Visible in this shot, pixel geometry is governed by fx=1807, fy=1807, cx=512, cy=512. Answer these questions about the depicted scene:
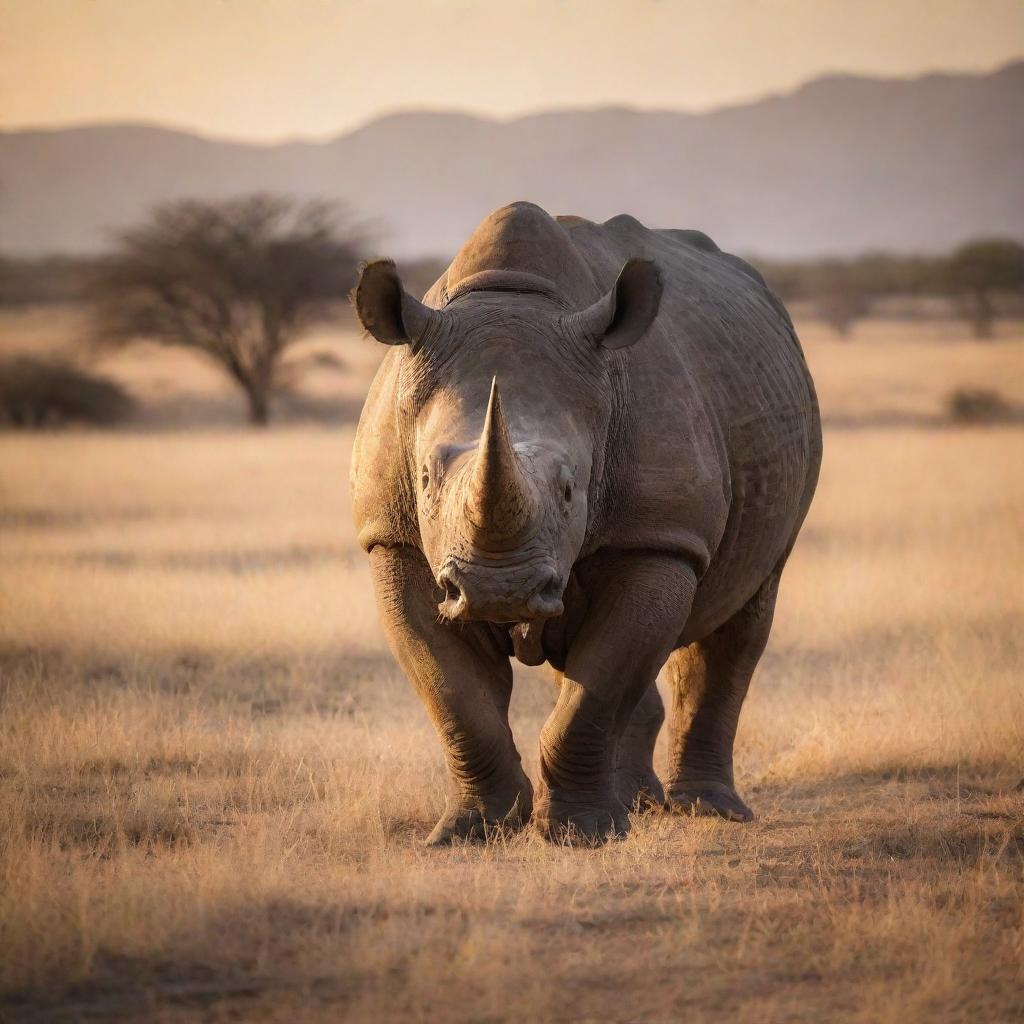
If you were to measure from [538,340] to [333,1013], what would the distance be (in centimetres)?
235

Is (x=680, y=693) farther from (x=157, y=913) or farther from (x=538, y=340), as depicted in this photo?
(x=157, y=913)

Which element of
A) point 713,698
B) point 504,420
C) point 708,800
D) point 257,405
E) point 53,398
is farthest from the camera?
point 257,405

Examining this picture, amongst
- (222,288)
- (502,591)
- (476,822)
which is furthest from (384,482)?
(222,288)

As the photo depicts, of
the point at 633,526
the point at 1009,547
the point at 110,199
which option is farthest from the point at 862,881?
the point at 110,199

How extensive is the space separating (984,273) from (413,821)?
44.4m

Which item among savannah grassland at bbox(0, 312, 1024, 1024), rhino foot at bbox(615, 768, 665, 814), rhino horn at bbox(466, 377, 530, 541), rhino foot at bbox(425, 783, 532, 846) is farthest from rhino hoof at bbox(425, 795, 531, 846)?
rhino horn at bbox(466, 377, 530, 541)

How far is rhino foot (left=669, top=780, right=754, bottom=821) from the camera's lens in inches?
274

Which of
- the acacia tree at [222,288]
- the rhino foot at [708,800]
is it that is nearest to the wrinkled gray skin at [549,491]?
the rhino foot at [708,800]

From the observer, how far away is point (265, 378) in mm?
30812

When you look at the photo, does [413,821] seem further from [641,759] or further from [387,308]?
[387,308]

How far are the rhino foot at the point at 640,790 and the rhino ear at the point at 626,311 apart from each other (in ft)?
7.02

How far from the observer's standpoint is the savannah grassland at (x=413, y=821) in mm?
4332

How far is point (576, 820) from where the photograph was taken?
5879 millimetres

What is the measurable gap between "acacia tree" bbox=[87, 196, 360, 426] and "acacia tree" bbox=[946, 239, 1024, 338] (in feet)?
68.7
